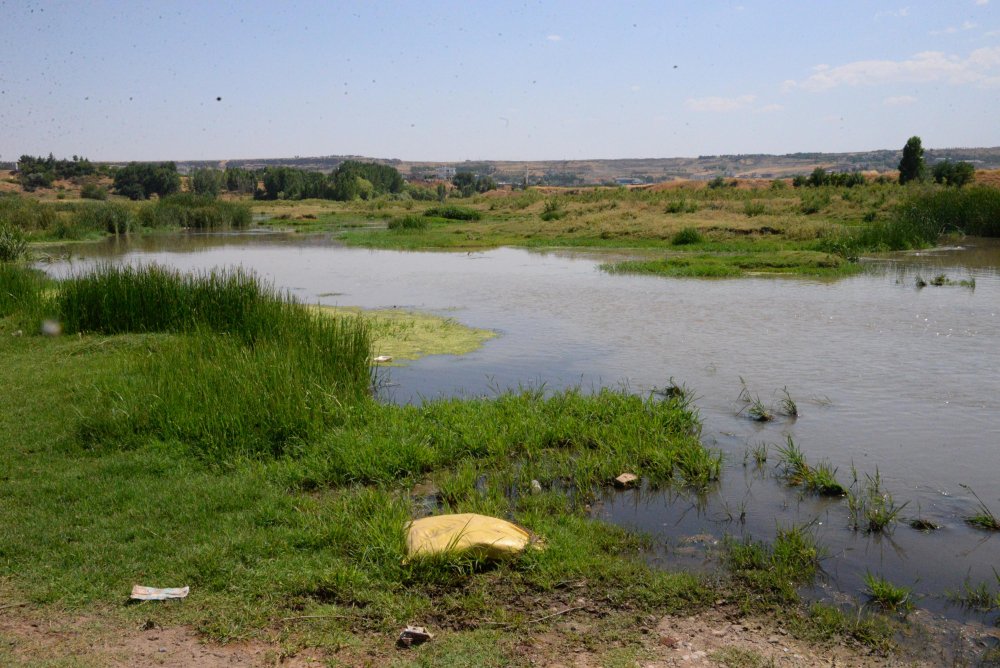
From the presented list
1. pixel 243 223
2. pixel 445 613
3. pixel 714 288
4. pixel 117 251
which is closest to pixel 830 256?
pixel 714 288

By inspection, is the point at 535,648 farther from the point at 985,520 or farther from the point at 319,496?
the point at 985,520

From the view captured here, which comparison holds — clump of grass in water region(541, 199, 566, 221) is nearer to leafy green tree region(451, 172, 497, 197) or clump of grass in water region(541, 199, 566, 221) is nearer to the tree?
the tree

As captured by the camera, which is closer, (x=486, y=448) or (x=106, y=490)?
(x=106, y=490)

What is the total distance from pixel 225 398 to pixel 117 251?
24.3 metres

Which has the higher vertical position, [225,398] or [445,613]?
[225,398]

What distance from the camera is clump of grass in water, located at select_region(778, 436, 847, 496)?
18.3 feet

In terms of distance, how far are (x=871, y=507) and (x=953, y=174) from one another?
43292 mm

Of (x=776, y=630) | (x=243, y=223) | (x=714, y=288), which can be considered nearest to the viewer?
(x=776, y=630)

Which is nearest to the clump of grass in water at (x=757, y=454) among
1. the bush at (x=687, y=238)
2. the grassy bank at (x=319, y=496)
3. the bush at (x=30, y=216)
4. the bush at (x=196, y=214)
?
the grassy bank at (x=319, y=496)

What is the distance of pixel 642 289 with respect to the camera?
16.5m

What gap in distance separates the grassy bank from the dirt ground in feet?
0.23

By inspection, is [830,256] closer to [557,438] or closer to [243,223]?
[557,438]

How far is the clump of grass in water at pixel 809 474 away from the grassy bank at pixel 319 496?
54 centimetres

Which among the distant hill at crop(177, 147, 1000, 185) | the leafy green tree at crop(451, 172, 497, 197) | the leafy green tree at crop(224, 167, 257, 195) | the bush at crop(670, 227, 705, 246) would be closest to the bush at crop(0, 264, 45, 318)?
the bush at crop(670, 227, 705, 246)
